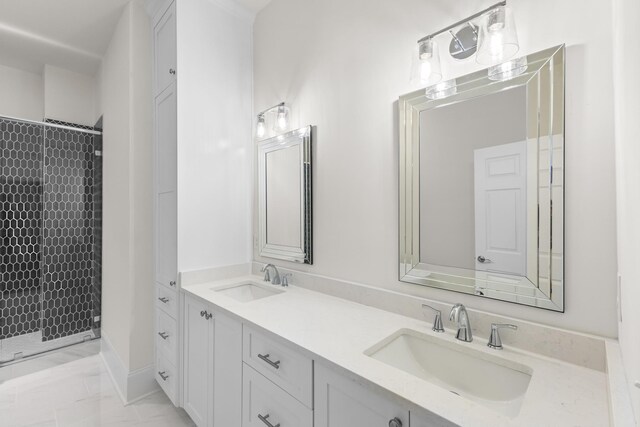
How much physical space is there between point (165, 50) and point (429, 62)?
1.78 meters

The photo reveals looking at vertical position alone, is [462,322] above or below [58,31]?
below

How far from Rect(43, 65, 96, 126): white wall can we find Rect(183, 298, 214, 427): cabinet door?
9.60ft

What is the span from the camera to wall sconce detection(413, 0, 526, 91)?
3.48 ft

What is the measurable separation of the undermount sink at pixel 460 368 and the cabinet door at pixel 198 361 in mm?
981

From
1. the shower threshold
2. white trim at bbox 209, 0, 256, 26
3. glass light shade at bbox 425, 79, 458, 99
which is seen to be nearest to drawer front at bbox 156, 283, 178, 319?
the shower threshold

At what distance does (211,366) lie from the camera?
1594 mm

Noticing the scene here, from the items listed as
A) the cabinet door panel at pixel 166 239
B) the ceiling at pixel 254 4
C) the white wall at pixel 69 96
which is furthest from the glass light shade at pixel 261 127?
the white wall at pixel 69 96

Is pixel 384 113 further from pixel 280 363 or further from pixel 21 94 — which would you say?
pixel 21 94

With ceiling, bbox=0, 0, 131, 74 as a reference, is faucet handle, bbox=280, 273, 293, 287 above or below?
below

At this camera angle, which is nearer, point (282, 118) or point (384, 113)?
point (384, 113)

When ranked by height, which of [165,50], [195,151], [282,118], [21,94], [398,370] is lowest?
[398,370]

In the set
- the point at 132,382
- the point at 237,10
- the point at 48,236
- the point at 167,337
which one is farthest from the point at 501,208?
the point at 48,236

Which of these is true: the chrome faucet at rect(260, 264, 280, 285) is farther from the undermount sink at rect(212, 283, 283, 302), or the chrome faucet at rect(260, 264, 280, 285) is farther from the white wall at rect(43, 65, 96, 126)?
the white wall at rect(43, 65, 96, 126)

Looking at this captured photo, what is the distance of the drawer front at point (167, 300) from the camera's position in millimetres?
1920
